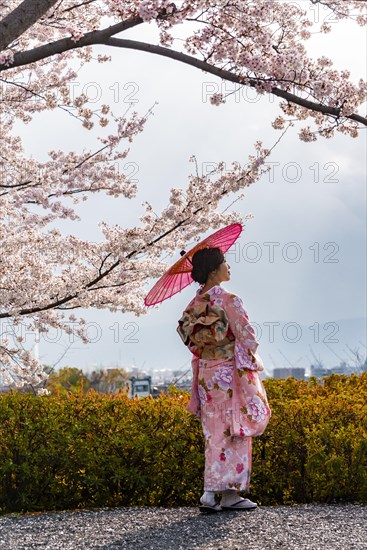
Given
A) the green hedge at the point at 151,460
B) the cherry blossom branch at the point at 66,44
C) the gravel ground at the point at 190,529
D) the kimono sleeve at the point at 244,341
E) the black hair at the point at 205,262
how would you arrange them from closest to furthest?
the gravel ground at the point at 190,529
the kimono sleeve at the point at 244,341
the black hair at the point at 205,262
the cherry blossom branch at the point at 66,44
the green hedge at the point at 151,460

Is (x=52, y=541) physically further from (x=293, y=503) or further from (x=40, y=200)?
(x=40, y=200)

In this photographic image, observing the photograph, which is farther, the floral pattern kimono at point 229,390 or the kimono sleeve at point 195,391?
the kimono sleeve at point 195,391

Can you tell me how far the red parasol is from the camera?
5.80m

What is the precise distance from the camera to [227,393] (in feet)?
18.2

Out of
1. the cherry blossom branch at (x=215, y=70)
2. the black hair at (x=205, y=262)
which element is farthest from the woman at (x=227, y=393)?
the cherry blossom branch at (x=215, y=70)

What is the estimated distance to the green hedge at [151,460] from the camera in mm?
6266

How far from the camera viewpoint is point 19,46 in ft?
29.4

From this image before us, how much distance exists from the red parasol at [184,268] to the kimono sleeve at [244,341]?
0.55 meters

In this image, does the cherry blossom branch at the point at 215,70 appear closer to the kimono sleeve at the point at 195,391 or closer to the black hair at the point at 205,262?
the black hair at the point at 205,262

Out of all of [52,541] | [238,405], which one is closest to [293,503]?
[238,405]

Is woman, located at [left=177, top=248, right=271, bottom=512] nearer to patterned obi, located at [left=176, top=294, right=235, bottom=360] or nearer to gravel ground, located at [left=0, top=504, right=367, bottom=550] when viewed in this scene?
patterned obi, located at [left=176, top=294, right=235, bottom=360]

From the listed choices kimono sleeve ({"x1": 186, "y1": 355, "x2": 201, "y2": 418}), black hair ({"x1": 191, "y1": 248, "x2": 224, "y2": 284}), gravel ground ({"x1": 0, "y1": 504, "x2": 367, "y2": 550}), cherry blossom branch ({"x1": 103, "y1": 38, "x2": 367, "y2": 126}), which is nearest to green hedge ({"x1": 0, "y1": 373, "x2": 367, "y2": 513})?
gravel ground ({"x1": 0, "y1": 504, "x2": 367, "y2": 550})

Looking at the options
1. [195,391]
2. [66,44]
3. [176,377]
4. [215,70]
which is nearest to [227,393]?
[195,391]

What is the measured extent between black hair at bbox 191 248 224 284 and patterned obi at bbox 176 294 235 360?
17 cm
